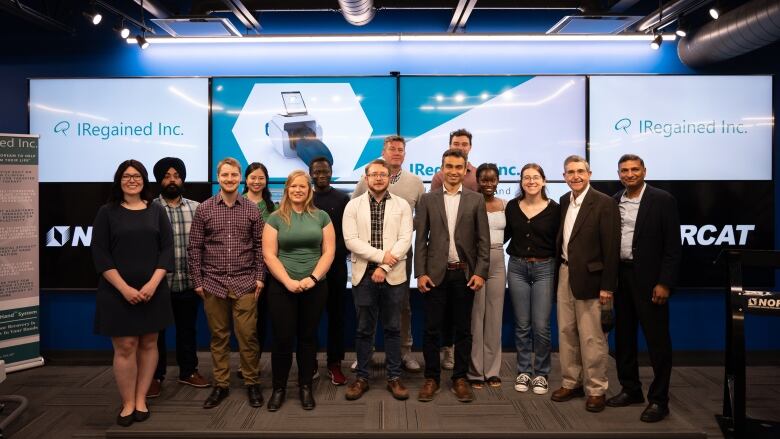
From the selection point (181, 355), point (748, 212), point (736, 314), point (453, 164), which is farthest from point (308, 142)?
point (748, 212)

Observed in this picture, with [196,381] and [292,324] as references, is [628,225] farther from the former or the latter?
[196,381]

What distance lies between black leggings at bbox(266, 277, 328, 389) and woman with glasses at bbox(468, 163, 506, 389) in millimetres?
1171

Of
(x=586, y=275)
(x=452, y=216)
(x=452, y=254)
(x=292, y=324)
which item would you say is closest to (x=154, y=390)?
(x=292, y=324)

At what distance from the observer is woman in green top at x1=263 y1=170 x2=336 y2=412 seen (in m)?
3.57

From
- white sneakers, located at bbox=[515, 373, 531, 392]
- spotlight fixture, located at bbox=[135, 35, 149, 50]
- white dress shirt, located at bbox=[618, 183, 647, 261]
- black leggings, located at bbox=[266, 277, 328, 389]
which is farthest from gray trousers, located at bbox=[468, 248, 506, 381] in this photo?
spotlight fixture, located at bbox=[135, 35, 149, 50]

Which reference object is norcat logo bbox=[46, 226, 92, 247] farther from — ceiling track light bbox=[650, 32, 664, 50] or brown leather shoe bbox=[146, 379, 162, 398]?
ceiling track light bbox=[650, 32, 664, 50]

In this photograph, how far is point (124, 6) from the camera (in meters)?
5.17

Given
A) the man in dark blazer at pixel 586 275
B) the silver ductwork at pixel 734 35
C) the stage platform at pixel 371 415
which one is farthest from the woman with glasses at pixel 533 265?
the silver ductwork at pixel 734 35

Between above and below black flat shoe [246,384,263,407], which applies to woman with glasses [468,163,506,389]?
above

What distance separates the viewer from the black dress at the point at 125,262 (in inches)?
129

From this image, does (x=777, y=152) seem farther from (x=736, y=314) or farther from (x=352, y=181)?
(x=352, y=181)

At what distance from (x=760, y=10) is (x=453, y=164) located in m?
2.63

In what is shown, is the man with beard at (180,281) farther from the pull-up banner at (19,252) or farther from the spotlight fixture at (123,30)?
the pull-up banner at (19,252)

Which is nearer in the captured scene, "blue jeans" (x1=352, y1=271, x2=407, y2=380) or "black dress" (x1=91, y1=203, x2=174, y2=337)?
"black dress" (x1=91, y1=203, x2=174, y2=337)
